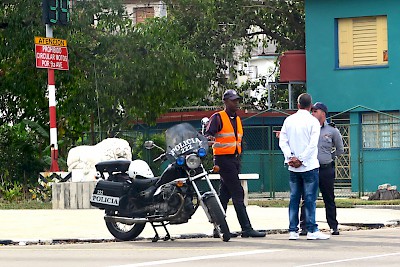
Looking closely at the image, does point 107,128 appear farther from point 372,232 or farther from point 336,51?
point 372,232

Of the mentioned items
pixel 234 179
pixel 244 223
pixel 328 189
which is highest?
pixel 234 179

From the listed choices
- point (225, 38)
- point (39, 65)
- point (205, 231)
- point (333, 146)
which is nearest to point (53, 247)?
point (205, 231)

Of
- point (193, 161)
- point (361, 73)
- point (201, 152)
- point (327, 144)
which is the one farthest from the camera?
point (361, 73)

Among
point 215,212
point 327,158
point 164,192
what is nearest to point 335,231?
point 327,158

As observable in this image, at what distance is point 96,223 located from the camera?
1938cm

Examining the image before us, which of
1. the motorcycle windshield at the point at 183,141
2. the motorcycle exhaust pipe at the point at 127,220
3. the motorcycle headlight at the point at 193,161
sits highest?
the motorcycle windshield at the point at 183,141

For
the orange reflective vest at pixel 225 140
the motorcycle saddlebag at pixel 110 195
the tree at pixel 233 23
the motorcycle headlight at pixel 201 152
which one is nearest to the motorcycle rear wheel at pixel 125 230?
the motorcycle saddlebag at pixel 110 195

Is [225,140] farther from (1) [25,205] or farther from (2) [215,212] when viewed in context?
(1) [25,205]

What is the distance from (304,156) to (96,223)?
4417 millimetres

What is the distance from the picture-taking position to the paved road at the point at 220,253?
43.5 feet

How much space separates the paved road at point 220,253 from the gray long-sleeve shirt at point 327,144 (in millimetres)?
1144

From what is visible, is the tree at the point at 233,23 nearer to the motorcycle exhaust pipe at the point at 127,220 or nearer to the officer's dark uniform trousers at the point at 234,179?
the officer's dark uniform trousers at the point at 234,179

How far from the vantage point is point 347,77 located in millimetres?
35750

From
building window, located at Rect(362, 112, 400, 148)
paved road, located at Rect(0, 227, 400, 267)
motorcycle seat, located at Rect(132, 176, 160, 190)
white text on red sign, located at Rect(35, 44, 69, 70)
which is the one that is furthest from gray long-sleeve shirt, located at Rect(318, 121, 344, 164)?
building window, located at Rect(362, 112, 400, 148)
